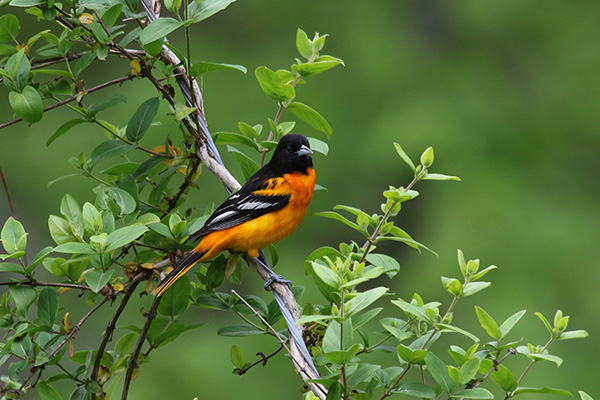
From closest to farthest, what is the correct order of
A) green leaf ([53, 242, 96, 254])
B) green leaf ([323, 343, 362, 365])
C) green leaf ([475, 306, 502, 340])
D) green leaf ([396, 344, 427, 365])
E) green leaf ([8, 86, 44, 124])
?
green leaf ([323, 343, 362, 365]) → green leaf ([396, 344, 427, 365]) → green leaf ([475, 306, 502, 340]) → green leaf ([53, 242, 96, 254]) → green leaf ([8, 86, 44, 124])

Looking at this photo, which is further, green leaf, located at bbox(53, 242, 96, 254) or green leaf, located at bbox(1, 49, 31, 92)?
green leaf, located at bbox(1, 49, 31, 92)

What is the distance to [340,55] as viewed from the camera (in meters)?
9.04

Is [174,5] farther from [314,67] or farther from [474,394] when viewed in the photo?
[474,394]

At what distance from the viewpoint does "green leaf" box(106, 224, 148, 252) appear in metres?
2.12

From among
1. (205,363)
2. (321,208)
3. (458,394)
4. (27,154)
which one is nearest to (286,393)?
(205,363)

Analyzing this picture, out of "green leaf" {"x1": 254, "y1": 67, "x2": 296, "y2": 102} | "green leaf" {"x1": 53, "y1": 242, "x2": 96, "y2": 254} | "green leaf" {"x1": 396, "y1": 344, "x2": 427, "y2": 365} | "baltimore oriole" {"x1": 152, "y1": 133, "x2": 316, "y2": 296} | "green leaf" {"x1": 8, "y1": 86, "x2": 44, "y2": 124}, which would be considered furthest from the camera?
"baltimore oriole" {"x1": 152, "y1": 133, "x2": 316, "y2": 296}

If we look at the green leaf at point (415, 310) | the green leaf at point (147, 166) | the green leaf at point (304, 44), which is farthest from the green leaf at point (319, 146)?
the green leaf at point (415, 310)

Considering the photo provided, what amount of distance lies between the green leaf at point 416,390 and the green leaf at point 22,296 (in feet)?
4.14

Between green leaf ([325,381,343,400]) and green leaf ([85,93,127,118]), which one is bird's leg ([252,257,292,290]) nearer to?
green leaf ([325,381,343,400])

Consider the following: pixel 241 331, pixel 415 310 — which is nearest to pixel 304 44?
pixel 241 331

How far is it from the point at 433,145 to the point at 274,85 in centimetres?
529

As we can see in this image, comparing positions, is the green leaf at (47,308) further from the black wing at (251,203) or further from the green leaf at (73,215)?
the black wing at (251,203)

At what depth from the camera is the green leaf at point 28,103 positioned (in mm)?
2344

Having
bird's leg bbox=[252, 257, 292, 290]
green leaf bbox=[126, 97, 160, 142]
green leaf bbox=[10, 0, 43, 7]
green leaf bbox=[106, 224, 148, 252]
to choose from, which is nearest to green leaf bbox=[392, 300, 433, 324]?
bird's leg bbox=[252, 257, 292, 290]
